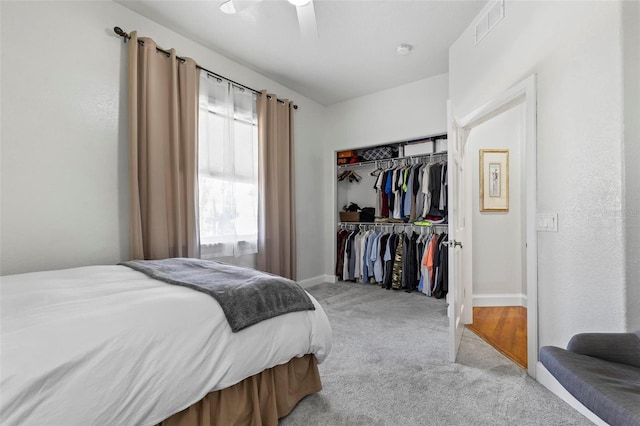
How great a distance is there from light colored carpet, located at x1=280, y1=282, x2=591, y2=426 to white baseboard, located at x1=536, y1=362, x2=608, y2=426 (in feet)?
0.09

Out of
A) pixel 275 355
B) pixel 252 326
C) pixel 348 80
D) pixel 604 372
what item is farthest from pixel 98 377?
pixel 348 80

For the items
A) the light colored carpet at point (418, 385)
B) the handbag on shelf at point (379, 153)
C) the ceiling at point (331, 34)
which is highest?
the ceiling at point (331, 34)

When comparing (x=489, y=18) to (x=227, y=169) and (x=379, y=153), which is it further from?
(x=227, y=169)

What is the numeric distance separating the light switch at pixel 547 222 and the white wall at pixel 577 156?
29 millimetres

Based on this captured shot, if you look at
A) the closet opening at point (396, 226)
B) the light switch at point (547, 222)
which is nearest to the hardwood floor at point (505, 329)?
the closet opening at point (396, 226)

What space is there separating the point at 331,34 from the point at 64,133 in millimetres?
2313

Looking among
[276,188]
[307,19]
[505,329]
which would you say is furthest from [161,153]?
[505,329]

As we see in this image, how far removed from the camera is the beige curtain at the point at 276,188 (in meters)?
3.57

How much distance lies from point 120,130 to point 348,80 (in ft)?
8.60

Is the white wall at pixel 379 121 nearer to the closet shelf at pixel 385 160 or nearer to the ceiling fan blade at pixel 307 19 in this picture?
the closet shelf at pixel 385 160

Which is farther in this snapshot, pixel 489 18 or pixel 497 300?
pixel 497 300

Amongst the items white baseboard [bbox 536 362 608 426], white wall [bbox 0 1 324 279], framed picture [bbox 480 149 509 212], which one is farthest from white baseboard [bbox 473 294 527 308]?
white wall [bbox 0 1 324 279]

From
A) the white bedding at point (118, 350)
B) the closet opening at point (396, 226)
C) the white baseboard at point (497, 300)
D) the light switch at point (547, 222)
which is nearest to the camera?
the white bedding at point (118, 350)

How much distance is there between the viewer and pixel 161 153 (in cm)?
262
